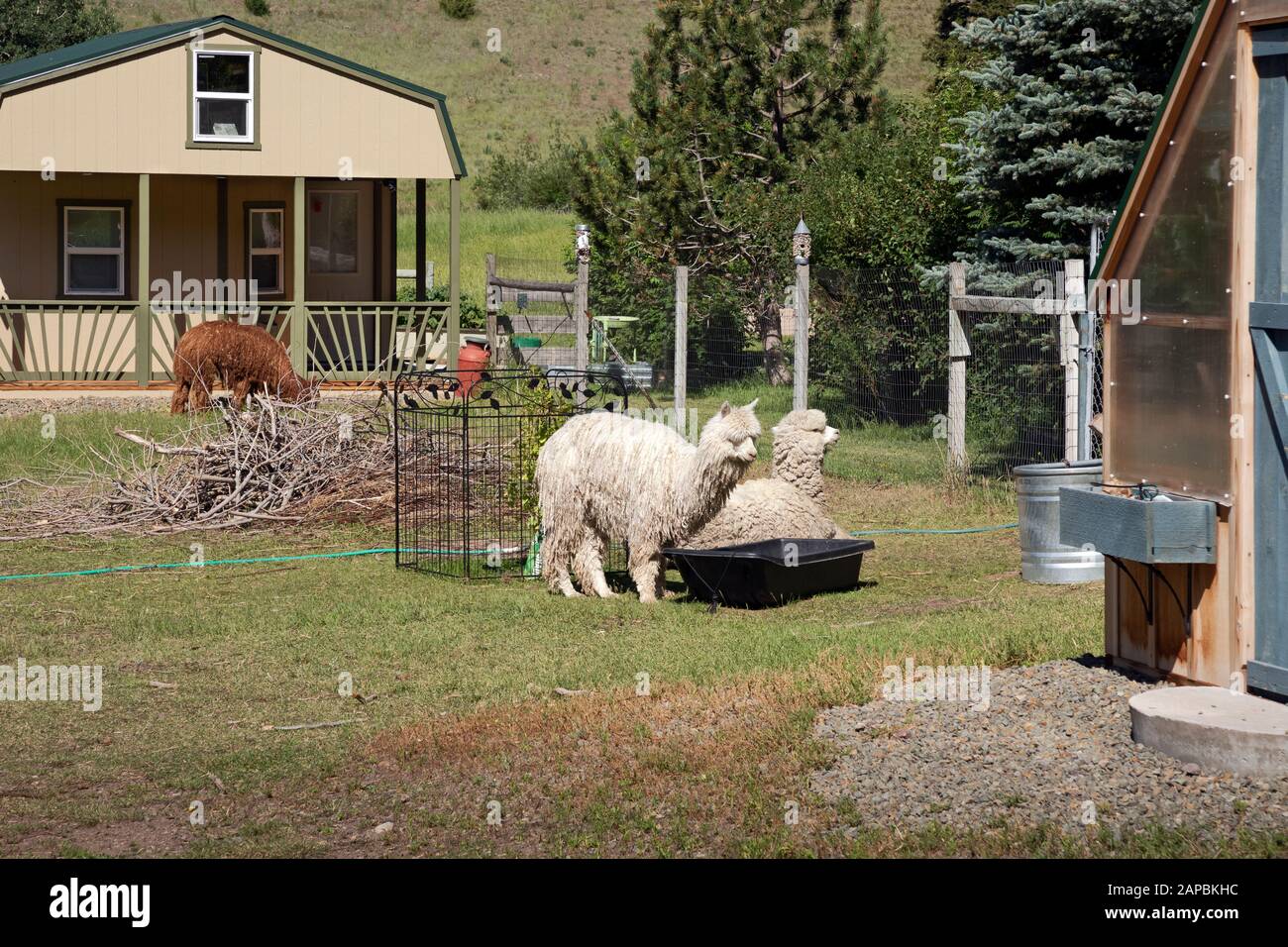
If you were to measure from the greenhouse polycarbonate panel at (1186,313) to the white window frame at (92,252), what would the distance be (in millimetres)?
19425

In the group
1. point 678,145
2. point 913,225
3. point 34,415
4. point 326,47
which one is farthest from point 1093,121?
point 326,47

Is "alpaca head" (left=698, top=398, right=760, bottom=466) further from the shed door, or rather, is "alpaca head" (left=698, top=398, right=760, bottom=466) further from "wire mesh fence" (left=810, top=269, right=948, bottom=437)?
the shed door

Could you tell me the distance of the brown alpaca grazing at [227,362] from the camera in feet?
68.1

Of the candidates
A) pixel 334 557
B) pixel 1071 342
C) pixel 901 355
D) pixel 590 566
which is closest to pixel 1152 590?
pixel 590 566

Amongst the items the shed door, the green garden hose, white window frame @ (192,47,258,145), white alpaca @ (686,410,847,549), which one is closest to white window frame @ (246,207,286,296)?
the shed door

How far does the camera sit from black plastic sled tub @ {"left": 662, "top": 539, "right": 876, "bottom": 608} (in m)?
10.9

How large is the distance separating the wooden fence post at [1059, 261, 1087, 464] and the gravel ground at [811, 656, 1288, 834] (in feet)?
19.2

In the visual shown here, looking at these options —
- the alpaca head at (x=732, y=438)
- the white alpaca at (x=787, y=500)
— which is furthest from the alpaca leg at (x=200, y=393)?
the alpaca head at (x=732, y=438)

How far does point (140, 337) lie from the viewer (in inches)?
894

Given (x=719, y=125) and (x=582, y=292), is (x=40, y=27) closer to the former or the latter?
(x=719, y=125)

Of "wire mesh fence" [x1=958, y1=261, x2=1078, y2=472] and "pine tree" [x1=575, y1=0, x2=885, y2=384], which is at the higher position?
"pine tree" [x1=575, y1=0, x2=885, y2=384]

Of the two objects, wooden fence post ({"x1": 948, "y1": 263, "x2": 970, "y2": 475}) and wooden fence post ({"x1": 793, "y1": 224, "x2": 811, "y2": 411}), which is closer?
wooden fence post ({"x1": 948, "y1": 263, "x2": 970, "y2": 475})

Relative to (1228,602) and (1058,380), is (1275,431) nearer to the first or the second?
(1228,602)

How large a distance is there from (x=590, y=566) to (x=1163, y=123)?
5.57m
